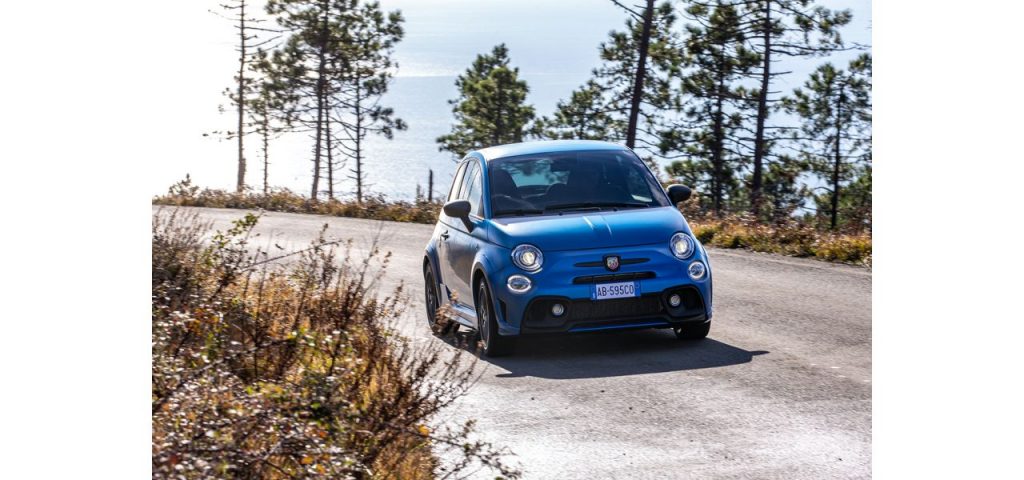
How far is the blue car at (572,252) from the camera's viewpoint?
10.6m

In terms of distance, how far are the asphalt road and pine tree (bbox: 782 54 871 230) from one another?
63.7ft

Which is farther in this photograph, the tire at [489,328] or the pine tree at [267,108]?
the pine tree at [267,108]

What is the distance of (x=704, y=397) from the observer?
916 cm

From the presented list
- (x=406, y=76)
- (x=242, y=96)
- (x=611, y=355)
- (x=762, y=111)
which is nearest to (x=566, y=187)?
(x=611, y=355)

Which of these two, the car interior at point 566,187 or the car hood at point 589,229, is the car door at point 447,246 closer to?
the car interior at point 566,187

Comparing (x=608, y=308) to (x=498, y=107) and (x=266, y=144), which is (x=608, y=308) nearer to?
(x=266, y=144)

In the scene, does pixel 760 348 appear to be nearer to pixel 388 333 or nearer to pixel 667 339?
pixel 667 339

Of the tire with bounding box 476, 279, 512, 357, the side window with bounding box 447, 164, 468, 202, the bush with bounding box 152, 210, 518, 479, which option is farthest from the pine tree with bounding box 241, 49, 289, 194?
the bush with bounding box 152, 210, 518, 479

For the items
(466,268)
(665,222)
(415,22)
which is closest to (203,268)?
(466,268)

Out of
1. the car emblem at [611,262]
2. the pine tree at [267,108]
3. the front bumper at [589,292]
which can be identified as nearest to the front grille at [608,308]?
the front bumper at [589,292]

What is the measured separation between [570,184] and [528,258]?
123cm

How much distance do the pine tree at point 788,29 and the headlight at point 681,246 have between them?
24092mm

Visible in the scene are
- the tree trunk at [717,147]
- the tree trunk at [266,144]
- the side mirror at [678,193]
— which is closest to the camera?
the side mirror at [678,193]
